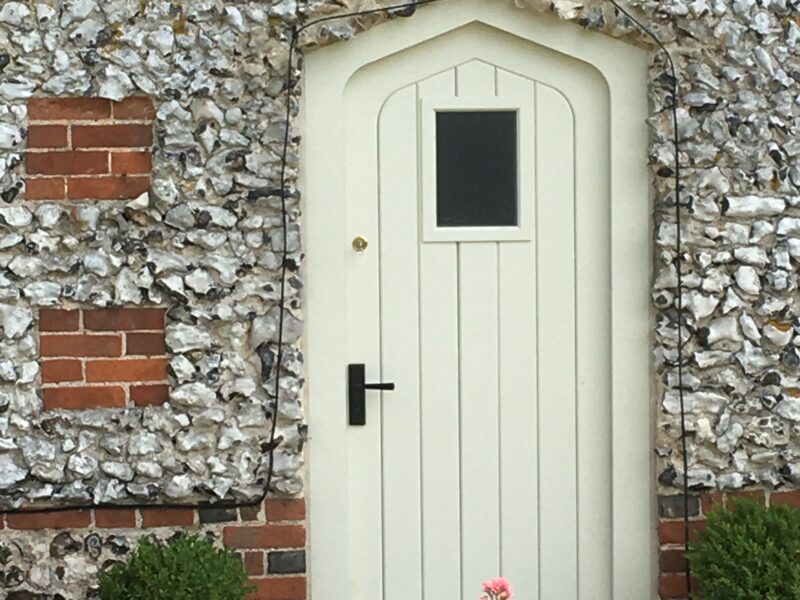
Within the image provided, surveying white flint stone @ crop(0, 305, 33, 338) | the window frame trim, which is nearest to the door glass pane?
the window frame trim

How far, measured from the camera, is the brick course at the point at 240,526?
4066mm

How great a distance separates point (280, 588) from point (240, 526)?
26 centimetres

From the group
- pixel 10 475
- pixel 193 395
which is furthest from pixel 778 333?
pixel 10 475

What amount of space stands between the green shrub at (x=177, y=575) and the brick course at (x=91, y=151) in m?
1.20

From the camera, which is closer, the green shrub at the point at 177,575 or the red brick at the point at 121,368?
the green shrub at the point at 177,575

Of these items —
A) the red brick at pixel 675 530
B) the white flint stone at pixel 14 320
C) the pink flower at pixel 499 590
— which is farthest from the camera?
the red brick at pixel 675 530

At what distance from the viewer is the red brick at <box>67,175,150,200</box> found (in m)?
4.03

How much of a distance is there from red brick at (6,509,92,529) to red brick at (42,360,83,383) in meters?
0.46

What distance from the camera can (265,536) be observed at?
4113 mm

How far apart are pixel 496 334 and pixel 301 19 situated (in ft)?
4.24

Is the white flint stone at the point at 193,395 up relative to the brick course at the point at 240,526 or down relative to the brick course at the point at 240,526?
up

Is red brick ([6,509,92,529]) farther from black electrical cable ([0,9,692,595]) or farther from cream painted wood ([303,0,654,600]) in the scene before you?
cream painted wood ([303,0,654,600])

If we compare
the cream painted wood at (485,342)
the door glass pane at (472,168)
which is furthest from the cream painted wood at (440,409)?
the door glass pane at (472,168)

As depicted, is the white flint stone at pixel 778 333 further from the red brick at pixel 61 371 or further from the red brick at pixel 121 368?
the red brick at pixel 61 371
